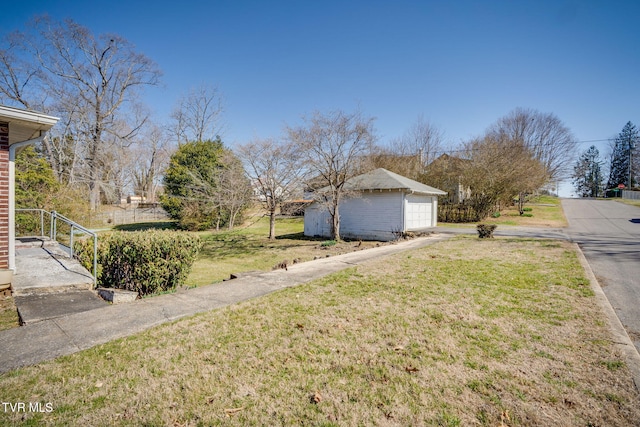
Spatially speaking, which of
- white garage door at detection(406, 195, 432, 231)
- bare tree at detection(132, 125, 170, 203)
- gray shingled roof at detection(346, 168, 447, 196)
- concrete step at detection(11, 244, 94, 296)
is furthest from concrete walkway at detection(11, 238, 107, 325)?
bare tree at detection(132, 125, 170, 203)

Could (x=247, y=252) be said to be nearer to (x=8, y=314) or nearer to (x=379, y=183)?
(x=379, y=183)

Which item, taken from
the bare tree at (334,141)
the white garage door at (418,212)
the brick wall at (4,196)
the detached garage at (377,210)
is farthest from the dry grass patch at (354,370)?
the white garage door at (418,212)

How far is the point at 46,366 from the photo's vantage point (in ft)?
9.04

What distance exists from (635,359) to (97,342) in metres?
5.58

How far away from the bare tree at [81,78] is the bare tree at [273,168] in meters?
11.5

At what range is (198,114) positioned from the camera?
3162 centimetres

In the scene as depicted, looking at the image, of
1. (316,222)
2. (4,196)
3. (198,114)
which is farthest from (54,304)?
(198,114)

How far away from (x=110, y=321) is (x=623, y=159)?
8123cm

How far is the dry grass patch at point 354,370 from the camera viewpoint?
221 cm

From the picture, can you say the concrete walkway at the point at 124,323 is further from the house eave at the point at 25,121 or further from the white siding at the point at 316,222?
the white siding at the point at 316,222

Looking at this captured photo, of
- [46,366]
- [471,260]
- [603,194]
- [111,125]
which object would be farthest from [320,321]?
[603,194]

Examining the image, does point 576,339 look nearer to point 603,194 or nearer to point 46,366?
point 46,366

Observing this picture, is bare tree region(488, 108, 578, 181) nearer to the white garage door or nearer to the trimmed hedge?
the white garage door

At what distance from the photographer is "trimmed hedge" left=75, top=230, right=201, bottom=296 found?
6.05 m
